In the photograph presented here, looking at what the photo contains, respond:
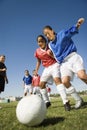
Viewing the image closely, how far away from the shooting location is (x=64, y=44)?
29.6ft

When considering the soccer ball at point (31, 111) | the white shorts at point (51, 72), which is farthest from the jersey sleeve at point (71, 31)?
the soccer ball at point (31, 111)

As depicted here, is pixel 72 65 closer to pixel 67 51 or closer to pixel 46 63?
pixel 67 51

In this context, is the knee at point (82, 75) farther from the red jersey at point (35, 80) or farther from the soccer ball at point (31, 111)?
the red jersey at point (35, 80)

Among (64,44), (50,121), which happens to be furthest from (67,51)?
(50,121)

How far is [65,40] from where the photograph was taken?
356 inches

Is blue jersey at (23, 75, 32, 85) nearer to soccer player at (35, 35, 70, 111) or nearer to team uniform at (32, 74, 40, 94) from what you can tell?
team uniform at (32, 74, 40, 94)

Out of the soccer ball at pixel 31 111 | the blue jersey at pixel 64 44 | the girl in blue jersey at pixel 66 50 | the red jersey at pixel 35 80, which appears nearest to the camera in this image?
the soccer ball at pixel 31 111

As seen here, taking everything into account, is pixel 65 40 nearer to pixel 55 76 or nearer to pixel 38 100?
pixel 55 76

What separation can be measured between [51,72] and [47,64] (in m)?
0.42

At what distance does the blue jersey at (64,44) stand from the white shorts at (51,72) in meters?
0.98

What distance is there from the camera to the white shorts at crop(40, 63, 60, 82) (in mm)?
10040

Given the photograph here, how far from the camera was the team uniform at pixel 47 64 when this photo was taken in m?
10.2

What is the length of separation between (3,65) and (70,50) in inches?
184

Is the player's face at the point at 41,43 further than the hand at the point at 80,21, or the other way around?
the player's face at the point at 41,43
